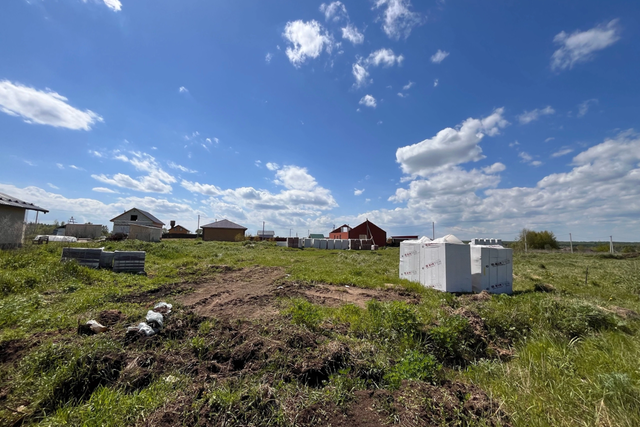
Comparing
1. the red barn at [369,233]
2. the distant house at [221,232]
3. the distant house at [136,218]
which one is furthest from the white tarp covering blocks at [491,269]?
the distant house at [136,218]

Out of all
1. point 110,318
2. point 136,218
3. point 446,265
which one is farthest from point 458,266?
point 136,218

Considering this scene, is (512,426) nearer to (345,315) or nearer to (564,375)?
(564,375)

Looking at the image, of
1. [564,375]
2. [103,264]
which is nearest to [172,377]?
[564,375]

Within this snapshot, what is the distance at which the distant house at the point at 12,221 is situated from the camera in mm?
12633

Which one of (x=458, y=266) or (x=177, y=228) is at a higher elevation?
(x=177, y=228)

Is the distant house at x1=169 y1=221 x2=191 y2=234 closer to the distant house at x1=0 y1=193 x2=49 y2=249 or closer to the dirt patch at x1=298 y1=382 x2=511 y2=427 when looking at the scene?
the distant house at x1=0 y1=193 x2=49 y2=249

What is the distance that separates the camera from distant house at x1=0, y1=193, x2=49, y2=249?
12.6m

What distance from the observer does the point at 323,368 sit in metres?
3.28

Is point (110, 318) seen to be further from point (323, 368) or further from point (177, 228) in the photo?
point (177, 228)

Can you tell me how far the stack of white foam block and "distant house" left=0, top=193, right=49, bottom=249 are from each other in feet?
63.8

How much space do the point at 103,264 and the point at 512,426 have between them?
43.4ft


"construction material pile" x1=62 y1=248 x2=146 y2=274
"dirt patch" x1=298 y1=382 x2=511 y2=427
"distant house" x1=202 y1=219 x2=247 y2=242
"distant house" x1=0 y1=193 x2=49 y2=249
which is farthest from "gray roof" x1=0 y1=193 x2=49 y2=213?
"distant house" x1=202 y1=219 x2=247 y2=242

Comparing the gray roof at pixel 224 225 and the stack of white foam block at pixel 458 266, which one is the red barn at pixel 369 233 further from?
the stack of white foam block at pixel 458 266

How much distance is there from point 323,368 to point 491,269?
919cm
